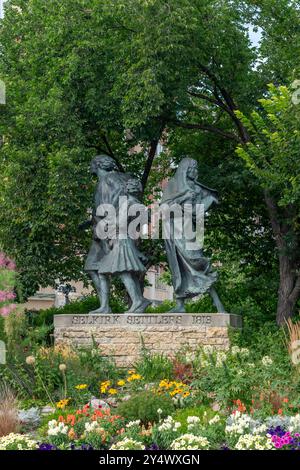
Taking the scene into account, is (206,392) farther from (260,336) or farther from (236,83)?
(236,83)

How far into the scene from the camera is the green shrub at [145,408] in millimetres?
10336

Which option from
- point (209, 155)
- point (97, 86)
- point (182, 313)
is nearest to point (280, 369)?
point (182, 313)

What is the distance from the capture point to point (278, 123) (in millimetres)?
16375

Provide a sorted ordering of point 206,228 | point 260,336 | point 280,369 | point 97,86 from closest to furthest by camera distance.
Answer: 1. point 280,369
2. point 260,336
3. point 97,86
4. point 206,228

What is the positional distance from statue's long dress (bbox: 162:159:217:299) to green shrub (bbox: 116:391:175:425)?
622 centimetres

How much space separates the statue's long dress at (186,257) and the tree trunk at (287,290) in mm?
3205

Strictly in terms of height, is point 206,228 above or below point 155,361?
above

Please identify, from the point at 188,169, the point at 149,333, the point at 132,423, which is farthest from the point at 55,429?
the point at 188,169

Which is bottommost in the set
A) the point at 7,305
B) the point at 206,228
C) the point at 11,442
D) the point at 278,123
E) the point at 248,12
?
the point at 11,442

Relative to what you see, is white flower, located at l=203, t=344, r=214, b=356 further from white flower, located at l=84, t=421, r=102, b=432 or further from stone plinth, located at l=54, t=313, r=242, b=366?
white flower, located at l=84, t=421, r=102, b=432

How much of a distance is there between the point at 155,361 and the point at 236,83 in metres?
8.46

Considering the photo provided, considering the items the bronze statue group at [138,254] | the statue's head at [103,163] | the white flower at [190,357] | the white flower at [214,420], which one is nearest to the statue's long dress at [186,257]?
the bronze statue group at [138,254]

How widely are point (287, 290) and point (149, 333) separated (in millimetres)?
4548

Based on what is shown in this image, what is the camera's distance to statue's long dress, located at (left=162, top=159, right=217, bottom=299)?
55.4 ft
